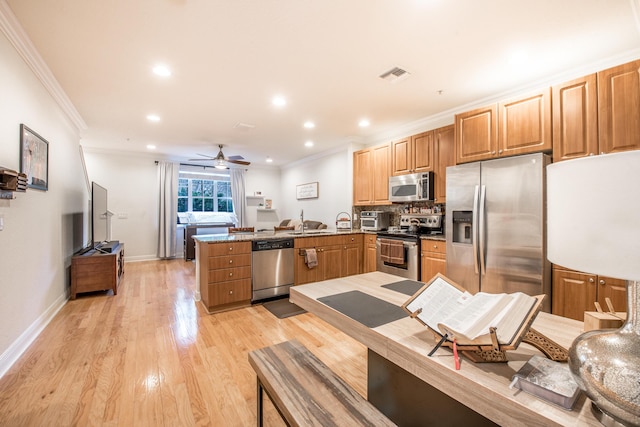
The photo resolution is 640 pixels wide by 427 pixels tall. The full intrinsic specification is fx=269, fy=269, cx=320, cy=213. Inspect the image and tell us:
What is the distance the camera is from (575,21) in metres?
2.05

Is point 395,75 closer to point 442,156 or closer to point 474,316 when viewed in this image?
point 442,156

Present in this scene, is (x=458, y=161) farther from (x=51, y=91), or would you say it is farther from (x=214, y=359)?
(x=51, y=91)

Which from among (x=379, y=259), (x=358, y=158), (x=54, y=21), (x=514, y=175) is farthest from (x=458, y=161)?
(x=54, y=21)

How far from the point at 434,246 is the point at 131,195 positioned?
22.2ft

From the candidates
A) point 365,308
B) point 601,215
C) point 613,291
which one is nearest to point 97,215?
point 365,308

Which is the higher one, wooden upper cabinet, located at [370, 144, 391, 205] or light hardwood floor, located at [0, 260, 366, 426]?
wooden upper cabinet, located at [370, 144, 391, 205]

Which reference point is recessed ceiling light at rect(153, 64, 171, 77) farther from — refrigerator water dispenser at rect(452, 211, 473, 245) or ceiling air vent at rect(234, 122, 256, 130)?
refrigerator water dispenser at rect(452, 211, 473, 245)

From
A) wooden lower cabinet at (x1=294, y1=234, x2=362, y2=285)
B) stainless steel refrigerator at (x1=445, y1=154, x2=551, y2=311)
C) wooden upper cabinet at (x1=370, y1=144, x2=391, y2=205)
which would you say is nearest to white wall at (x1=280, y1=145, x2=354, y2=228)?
wooden upper cabinet at (x1=370, y1=144, x2=391, y2=205)

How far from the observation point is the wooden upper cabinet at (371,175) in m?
4.61

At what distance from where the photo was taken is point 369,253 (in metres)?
4.48

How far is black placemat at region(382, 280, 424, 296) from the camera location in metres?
1.48

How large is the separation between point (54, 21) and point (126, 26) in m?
0.52

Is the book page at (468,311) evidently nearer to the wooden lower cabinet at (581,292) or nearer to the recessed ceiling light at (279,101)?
the wooden lower cabinet at (581,292)

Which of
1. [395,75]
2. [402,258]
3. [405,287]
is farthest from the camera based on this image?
[402,258]
